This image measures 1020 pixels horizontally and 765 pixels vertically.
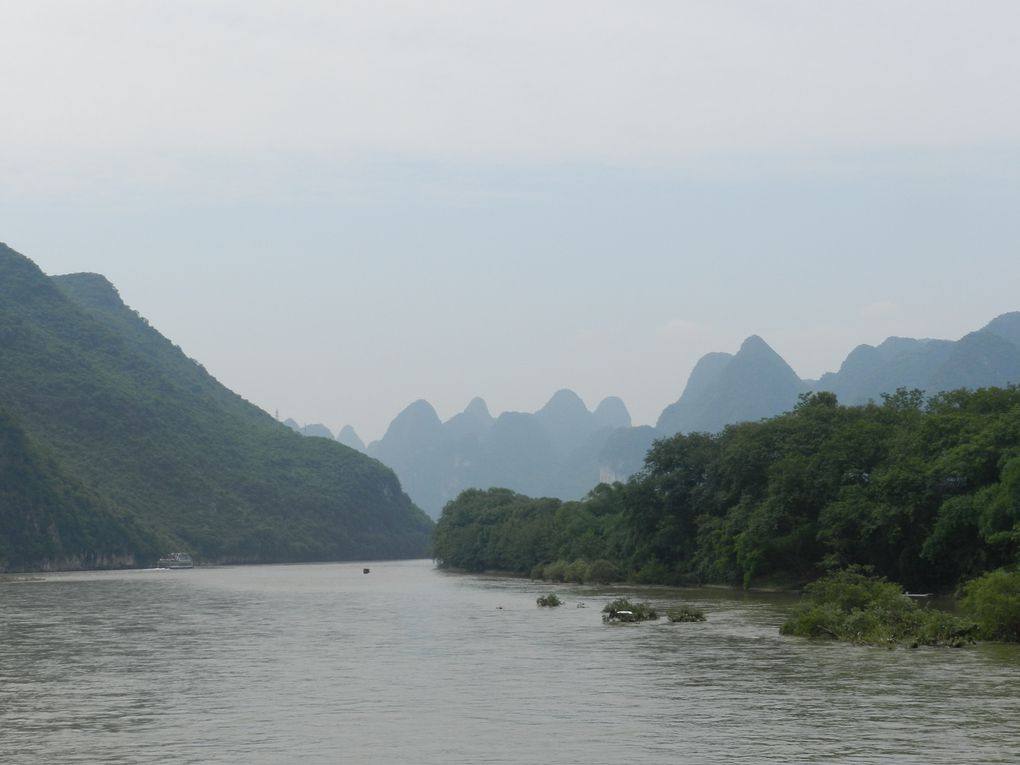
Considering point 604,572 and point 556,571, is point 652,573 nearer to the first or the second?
point 604,572

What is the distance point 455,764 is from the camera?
2262 cm

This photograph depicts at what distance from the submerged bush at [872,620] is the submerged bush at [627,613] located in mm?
7990

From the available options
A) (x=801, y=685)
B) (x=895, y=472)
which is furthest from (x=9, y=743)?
(x=895, y=472)

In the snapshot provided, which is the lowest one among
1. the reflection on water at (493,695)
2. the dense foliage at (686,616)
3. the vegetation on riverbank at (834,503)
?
the reflection on water at (493,695)

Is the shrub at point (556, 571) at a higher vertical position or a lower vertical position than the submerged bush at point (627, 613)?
higher

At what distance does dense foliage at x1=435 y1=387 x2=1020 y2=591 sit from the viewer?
62.5 m

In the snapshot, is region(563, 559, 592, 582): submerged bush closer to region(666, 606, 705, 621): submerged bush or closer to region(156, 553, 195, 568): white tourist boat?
region(666, 606, 705, 621): submerged bush

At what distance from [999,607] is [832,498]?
3608cm

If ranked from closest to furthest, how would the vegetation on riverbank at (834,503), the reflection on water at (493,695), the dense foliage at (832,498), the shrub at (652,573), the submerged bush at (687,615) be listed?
the reflection on water at (493,695), the submerged bush at (687,615), the vegetation on riverbank at (834,503), the dense foliage at (832,498), the shrub at (652,573)

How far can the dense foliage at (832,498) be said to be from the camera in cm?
6247

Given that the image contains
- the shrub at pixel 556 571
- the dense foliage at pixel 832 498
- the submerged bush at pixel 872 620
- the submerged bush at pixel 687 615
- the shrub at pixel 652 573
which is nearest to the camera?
the submerged bush at pixel 872 620

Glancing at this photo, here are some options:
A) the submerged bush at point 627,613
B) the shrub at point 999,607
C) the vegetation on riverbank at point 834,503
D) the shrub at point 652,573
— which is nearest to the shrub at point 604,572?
the vegetation on riverbank at point 834,503

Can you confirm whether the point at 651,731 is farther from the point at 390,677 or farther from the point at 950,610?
the point at 950,610

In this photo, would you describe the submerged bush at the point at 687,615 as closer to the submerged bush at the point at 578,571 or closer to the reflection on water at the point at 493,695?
the reflection on water at the point at 493,695
